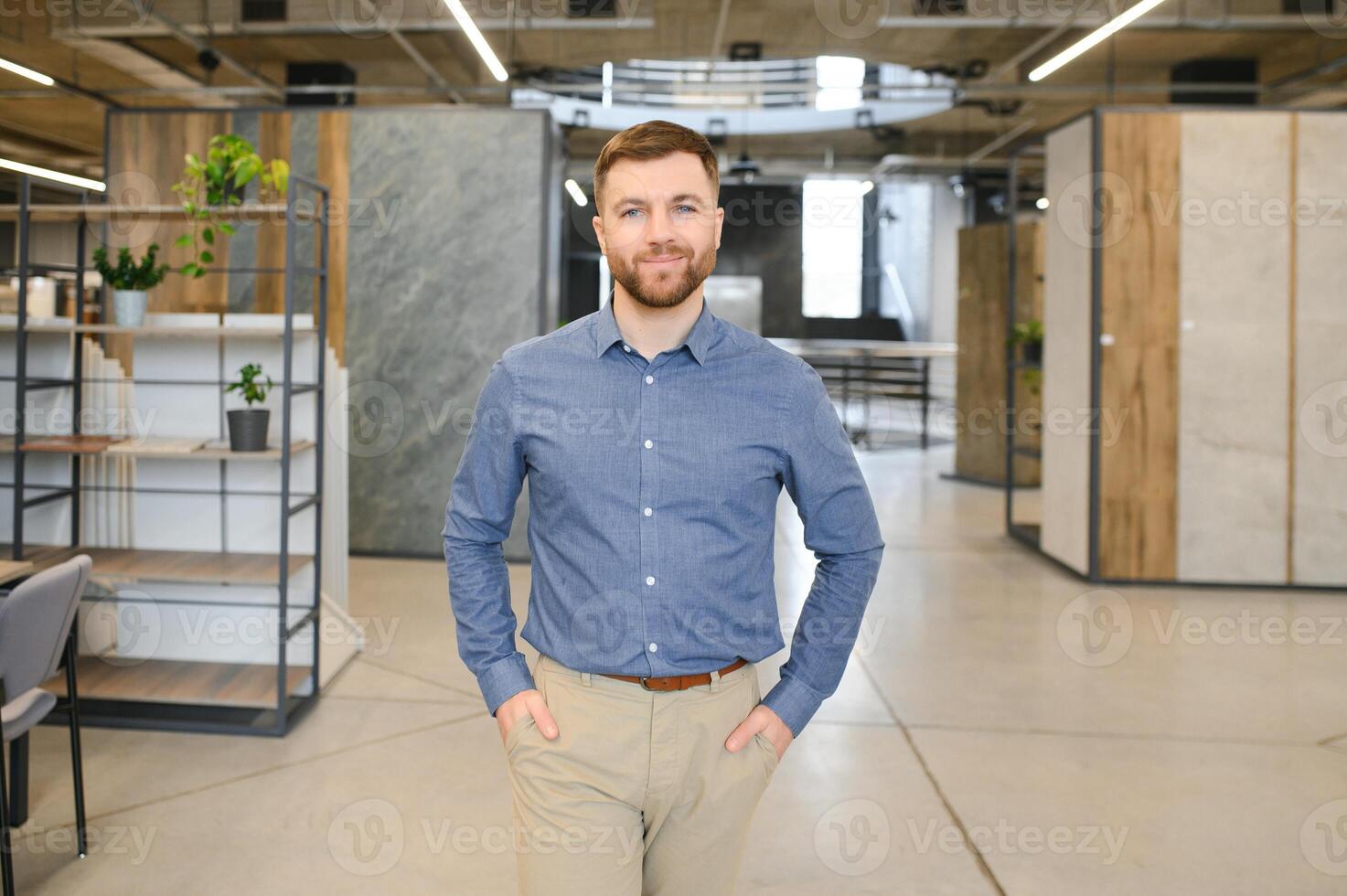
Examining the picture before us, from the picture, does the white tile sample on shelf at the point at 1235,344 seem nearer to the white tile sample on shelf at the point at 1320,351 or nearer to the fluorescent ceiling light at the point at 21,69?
the white tile sample on shelf at the point at 1320,351

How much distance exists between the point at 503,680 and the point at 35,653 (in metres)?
1.65

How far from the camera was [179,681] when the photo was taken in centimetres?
377

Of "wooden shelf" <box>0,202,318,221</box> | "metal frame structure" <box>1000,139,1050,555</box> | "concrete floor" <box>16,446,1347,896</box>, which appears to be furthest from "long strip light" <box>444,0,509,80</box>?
"metal frame structure" <box>1000,139,1050,555</box>

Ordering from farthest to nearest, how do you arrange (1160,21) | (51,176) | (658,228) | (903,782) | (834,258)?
(834,258)
(1160,21)
(51,176)
(903,782)
(658,228)

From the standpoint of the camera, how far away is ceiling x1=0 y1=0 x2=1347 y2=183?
8.47 metres

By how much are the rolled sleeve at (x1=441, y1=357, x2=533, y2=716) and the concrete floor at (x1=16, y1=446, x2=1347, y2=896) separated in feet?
4.60

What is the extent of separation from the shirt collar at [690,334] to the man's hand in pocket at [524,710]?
19.3 inches

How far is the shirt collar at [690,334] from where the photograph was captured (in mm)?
1450

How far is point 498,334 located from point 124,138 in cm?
249

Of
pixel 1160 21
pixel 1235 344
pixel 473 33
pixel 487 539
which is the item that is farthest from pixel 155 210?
pixel 1160 21

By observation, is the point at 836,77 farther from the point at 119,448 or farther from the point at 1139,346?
the point at 119,448
